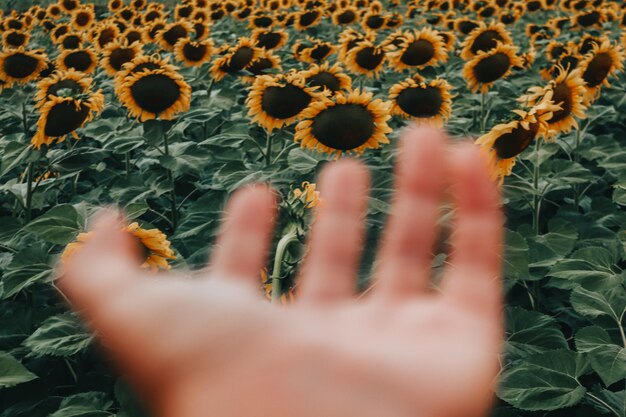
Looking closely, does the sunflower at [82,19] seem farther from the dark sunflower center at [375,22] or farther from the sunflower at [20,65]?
the sunflower at [20,65]

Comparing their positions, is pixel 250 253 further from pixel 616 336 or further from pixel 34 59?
pixel 34 59

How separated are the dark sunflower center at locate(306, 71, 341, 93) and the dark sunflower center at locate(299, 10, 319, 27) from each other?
3.22 metres

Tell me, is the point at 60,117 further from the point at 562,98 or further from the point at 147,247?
the point at 562,98

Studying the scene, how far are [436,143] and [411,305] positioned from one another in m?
0.21

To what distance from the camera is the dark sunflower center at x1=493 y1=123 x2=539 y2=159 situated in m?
1.58

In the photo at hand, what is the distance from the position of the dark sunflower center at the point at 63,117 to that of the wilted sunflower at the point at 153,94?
35 cm

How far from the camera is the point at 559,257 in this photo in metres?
1.76

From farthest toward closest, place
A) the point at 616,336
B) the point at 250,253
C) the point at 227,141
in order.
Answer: the point at 227,141 → the point at 616,336 → the point at 250,253

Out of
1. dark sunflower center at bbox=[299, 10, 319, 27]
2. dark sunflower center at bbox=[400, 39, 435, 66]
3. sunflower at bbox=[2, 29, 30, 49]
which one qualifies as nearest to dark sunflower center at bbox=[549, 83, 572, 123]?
dark sunflower center at bbox=[400, 39, 435, 66]

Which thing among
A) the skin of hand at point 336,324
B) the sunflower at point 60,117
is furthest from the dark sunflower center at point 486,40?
the skin of hand at point 336,324

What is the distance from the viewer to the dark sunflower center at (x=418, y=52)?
319 centimetres

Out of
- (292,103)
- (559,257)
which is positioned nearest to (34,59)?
(292,103)

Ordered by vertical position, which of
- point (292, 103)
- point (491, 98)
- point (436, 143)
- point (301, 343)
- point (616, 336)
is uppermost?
point (436, 143)

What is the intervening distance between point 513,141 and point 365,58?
1.73 meters
